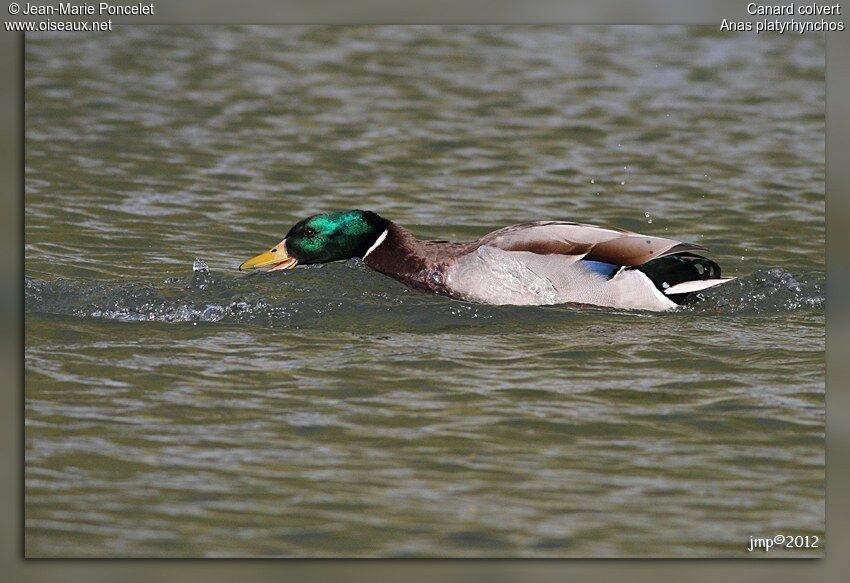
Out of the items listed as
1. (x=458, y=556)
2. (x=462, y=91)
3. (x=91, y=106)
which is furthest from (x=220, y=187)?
(x=458, y=556)

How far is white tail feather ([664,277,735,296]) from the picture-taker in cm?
825

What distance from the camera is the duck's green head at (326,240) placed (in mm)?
8749

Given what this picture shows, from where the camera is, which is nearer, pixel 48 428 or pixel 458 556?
pixel 458 556

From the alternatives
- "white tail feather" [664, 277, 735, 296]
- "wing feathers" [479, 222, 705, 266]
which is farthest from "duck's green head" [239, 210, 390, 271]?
"white tail feather" [664, 277, 735, 296]

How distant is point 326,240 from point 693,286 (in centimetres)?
240

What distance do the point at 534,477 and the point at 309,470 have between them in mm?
934

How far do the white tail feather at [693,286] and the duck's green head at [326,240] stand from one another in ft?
6.40

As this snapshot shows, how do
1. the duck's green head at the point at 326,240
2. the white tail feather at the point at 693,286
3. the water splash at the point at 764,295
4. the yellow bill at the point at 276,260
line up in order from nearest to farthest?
the white tail feather at the point at 693,286, the water splash at the point at 764,295, the yellow bill at the point at 276,260, the duck's green head at the point at 326,240

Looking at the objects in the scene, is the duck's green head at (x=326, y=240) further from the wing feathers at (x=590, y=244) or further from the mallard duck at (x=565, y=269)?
the wing feathers at (x=590, y=244)

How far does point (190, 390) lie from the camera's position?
6.63m

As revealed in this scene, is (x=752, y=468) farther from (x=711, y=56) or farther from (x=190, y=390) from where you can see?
(x=711, y=56)

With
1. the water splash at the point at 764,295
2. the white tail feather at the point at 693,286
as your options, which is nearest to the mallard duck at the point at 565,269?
the white tail feather at the point at 693,286

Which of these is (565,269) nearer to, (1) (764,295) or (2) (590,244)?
(2) (590,244)

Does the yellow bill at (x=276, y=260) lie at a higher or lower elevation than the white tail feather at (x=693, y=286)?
higher
